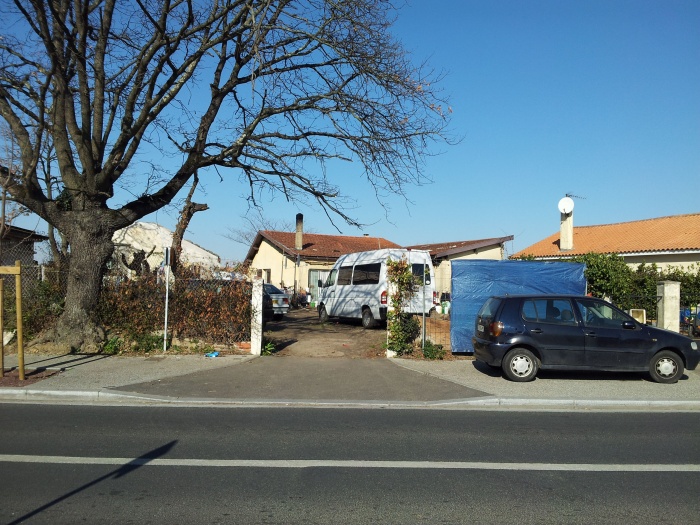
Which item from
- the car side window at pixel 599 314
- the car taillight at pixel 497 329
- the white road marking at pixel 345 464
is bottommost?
the white road marking at pixel 345 464

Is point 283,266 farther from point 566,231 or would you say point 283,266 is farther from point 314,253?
point 566,231

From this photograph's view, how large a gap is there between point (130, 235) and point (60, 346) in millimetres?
14234

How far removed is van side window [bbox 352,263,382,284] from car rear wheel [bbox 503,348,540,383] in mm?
7651

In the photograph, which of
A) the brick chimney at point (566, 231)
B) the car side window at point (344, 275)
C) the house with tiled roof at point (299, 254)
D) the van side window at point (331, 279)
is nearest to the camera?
the car side window at point (344, 275)

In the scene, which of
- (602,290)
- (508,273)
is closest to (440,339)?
(508,273)

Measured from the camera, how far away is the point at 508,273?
45.3ft

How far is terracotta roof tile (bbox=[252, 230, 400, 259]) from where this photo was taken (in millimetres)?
34312

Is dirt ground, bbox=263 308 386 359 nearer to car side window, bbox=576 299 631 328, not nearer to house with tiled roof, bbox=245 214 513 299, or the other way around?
car side window, bbox=576 299 631 328

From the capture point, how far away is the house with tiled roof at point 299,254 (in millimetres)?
33594

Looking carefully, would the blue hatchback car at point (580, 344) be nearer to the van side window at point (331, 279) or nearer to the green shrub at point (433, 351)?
the green shrub at point (433, 351)

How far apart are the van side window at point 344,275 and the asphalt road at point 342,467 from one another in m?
11.4

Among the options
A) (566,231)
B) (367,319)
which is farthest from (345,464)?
(566,231)

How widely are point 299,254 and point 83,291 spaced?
1954 cm

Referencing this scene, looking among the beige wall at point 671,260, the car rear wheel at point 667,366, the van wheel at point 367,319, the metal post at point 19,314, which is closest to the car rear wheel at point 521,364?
the car rear wheel at point 667,366
